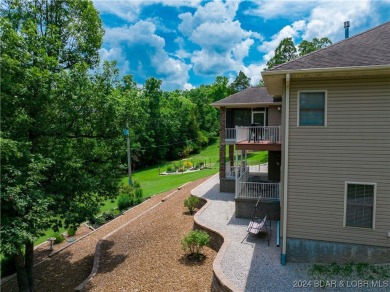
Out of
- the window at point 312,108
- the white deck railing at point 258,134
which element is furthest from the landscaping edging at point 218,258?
the window at point 312,108

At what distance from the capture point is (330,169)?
825cm

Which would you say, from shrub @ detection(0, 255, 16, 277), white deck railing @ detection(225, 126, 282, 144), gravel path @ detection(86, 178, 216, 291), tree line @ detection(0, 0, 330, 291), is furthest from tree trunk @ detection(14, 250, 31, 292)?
white deck railing @ detection(225, 126, 282, 144)

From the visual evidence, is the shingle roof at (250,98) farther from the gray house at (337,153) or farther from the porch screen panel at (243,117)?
the gray house at (337,153)

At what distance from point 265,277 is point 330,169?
3829mm

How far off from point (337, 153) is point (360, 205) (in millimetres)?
1707

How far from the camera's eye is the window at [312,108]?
827 cm

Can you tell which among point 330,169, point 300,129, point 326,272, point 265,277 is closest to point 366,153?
point 330,169

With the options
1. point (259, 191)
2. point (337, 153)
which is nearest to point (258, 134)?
point (259, 191)

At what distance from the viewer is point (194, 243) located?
32.0 ft

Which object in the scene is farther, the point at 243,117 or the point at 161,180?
the point at 161,180

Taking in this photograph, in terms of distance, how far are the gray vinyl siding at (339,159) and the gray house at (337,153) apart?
0.08 ft

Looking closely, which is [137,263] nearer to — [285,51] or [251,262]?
[251,262]

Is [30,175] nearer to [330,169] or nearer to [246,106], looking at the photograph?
[330,169]

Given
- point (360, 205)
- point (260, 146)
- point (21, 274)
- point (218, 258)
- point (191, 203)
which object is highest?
point (260, 146)
